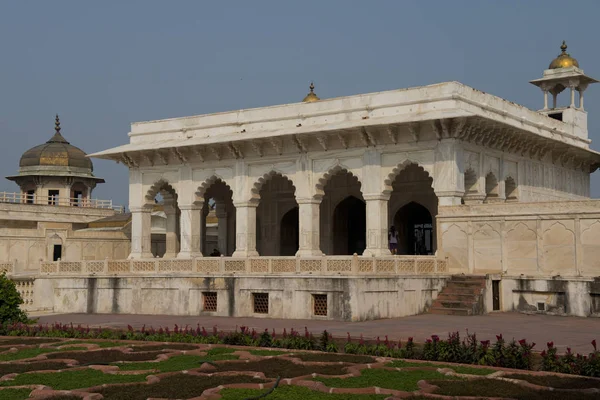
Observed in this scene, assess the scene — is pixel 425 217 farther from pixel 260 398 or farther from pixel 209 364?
pixel 260 398

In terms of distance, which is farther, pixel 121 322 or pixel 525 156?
pixel 525 156

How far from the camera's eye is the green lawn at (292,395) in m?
7.42

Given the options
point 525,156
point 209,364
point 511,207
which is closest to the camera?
point 209,364

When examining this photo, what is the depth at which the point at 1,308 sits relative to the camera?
1478 centimetres

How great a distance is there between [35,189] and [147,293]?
2674cm

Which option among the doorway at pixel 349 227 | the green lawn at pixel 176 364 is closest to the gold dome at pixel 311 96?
the doorway at pixel 349 227

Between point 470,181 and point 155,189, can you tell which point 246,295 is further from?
point 155,189

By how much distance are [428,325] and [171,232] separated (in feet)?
49.6

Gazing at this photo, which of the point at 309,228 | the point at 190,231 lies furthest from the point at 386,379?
the point at 190,231

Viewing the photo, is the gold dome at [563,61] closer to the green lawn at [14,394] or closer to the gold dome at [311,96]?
the gold dome at [311,96]

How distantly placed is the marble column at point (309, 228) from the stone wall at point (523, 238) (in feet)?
13.4

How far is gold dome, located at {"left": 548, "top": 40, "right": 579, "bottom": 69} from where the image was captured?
1111 inches

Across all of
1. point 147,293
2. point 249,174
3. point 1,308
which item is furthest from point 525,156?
point 1,308

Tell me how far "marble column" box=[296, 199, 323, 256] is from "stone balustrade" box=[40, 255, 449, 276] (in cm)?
442
